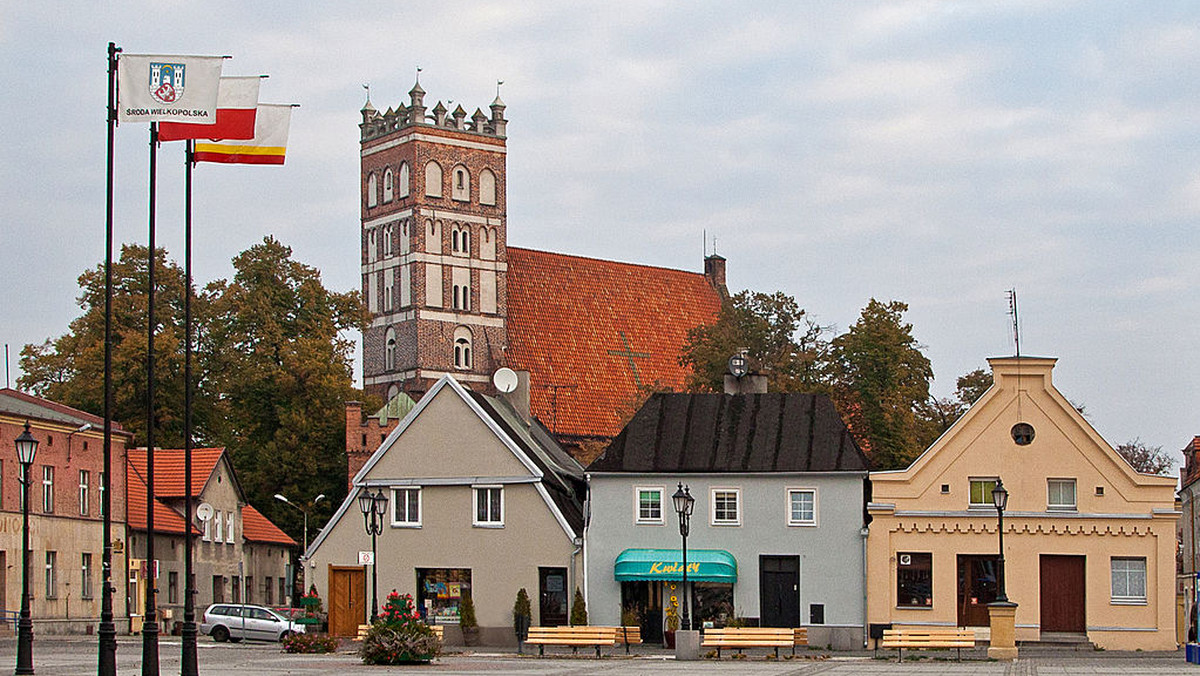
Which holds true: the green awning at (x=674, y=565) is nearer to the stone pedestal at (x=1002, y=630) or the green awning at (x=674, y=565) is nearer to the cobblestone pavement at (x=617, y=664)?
the cobblestone pavement at (x=617, y=664)

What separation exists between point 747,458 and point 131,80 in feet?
88.4

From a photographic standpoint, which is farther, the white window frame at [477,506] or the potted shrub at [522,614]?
the white window frame at [477,506]

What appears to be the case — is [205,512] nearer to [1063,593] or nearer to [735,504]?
[735,504]

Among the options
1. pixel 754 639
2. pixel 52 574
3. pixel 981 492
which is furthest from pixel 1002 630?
pixel 52 574

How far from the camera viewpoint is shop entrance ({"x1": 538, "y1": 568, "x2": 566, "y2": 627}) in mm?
56906

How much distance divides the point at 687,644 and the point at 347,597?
15744 mm

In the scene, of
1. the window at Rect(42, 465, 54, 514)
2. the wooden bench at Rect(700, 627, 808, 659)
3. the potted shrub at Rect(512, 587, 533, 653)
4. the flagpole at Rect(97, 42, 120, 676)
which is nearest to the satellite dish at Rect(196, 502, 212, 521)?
the window at Rect(42, 465, 54, 514)

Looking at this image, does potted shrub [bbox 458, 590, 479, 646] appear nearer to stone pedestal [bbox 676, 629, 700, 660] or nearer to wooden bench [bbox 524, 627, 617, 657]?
wooden bench [bbox 524, 627, 617, 657]

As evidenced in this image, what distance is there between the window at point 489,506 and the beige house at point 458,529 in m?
0.03

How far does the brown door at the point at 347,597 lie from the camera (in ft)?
193

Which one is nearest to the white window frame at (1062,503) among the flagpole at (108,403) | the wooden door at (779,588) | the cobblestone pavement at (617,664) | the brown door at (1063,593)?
the brown door at (1063,593)

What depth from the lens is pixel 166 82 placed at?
112 feet

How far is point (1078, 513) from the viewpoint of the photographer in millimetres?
53750

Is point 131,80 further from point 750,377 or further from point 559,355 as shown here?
point 559,355
